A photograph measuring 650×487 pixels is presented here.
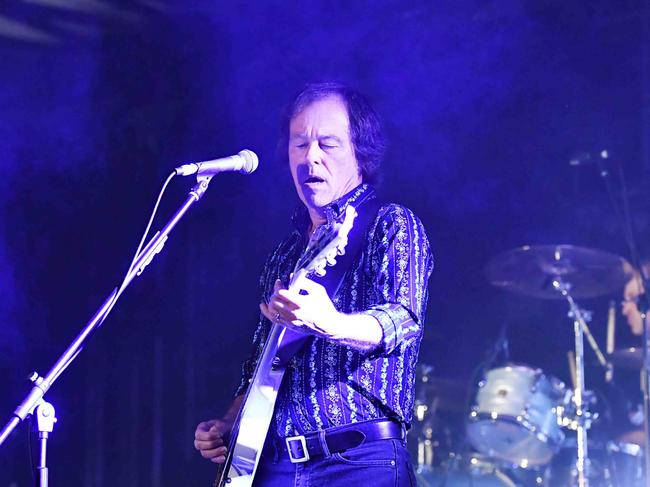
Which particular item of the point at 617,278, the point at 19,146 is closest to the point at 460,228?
the point at 617,278

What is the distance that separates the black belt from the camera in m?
2.14

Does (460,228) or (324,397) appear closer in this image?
(324,397)

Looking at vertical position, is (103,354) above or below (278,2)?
below

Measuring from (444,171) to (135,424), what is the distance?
8.05 feet

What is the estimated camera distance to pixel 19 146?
4273 millimetres

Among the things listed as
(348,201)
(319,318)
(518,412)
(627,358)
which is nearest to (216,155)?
(518,412)

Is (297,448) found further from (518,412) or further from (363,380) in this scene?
(518,412)

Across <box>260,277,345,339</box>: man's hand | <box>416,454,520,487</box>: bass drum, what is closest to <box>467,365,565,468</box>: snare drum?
<box>416,454,520,487</box>: bass drum

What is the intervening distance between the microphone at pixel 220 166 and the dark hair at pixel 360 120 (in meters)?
0.26

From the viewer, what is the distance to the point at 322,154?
251 centimetres

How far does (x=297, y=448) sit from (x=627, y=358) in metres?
3.53

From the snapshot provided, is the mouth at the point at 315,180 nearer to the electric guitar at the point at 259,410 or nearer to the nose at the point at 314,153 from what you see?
the nose at the point at 314,153

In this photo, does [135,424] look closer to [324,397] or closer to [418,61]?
[418,61]

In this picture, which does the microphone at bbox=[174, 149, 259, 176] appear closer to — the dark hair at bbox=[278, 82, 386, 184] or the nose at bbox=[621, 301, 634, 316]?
the dark hair at bbox=[278, 82, 386, 184]
